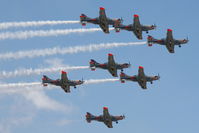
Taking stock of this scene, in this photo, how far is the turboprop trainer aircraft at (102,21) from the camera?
11605 centimetres

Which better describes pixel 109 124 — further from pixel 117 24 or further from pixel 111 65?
pixel 117 24

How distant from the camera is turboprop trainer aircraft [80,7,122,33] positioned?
11605 centimetres

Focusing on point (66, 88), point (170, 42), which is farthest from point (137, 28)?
point (66, 88)

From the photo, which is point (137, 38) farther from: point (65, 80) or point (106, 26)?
point (65, 80)

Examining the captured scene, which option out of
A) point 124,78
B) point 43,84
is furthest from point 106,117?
point 43,84

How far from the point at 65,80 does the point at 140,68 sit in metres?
20.6

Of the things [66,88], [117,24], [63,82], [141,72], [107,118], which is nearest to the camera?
[63,82]

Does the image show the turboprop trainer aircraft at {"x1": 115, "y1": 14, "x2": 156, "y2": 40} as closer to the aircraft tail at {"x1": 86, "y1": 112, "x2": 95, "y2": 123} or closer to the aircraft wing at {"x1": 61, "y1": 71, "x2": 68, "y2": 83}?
the aircraft wing at {"x1": 61, "y1": 71, "x2": 68, "y2": 83}

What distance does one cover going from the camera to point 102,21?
383ft

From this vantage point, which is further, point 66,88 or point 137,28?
point 137,28

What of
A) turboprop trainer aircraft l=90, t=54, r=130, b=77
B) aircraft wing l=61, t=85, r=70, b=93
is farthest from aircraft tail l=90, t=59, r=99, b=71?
aircraft wing l=61, t=85, r=70, b=93

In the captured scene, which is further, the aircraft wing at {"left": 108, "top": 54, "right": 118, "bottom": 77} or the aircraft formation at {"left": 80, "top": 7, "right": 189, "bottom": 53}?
the aircraft wing at {"left": 108, "top": 54, "right": 118, "bottom": 77}

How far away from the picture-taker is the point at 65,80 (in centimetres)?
11681

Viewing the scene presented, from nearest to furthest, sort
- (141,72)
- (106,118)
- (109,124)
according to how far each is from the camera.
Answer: (141,72) < (106,118) < (109,124)
